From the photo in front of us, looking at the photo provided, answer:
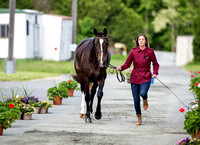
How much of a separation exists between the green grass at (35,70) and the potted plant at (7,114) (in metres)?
14.3

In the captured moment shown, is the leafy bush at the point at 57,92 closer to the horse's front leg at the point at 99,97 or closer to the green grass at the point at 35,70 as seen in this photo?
the horse's front leg at the point at 99,97

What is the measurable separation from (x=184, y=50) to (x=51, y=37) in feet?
54.8

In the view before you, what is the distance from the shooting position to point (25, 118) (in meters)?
12.7

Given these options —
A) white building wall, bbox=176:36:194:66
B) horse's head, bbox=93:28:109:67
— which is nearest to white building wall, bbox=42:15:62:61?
white building wall, bbox=176:36:194:66

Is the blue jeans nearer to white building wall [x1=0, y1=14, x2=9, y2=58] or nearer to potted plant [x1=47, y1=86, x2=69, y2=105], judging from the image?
potted plant [x1=47, y1=86, x2=69, y2=105]

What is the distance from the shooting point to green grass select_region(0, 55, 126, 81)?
Result: 26.4 m

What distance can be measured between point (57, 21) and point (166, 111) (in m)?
27.6

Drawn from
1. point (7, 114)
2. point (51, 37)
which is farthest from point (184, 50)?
point (7, 114)

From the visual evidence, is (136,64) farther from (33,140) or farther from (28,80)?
(28,80)

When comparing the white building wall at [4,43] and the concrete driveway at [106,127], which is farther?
the white building wall at [4,43]

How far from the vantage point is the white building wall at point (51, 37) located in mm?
41344

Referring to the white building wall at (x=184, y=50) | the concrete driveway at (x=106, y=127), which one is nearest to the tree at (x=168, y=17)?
the white building wall at (x=184, y=50)

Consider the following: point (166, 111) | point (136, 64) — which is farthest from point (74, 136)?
point (166, 111)

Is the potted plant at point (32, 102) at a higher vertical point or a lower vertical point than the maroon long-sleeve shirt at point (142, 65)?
lower
